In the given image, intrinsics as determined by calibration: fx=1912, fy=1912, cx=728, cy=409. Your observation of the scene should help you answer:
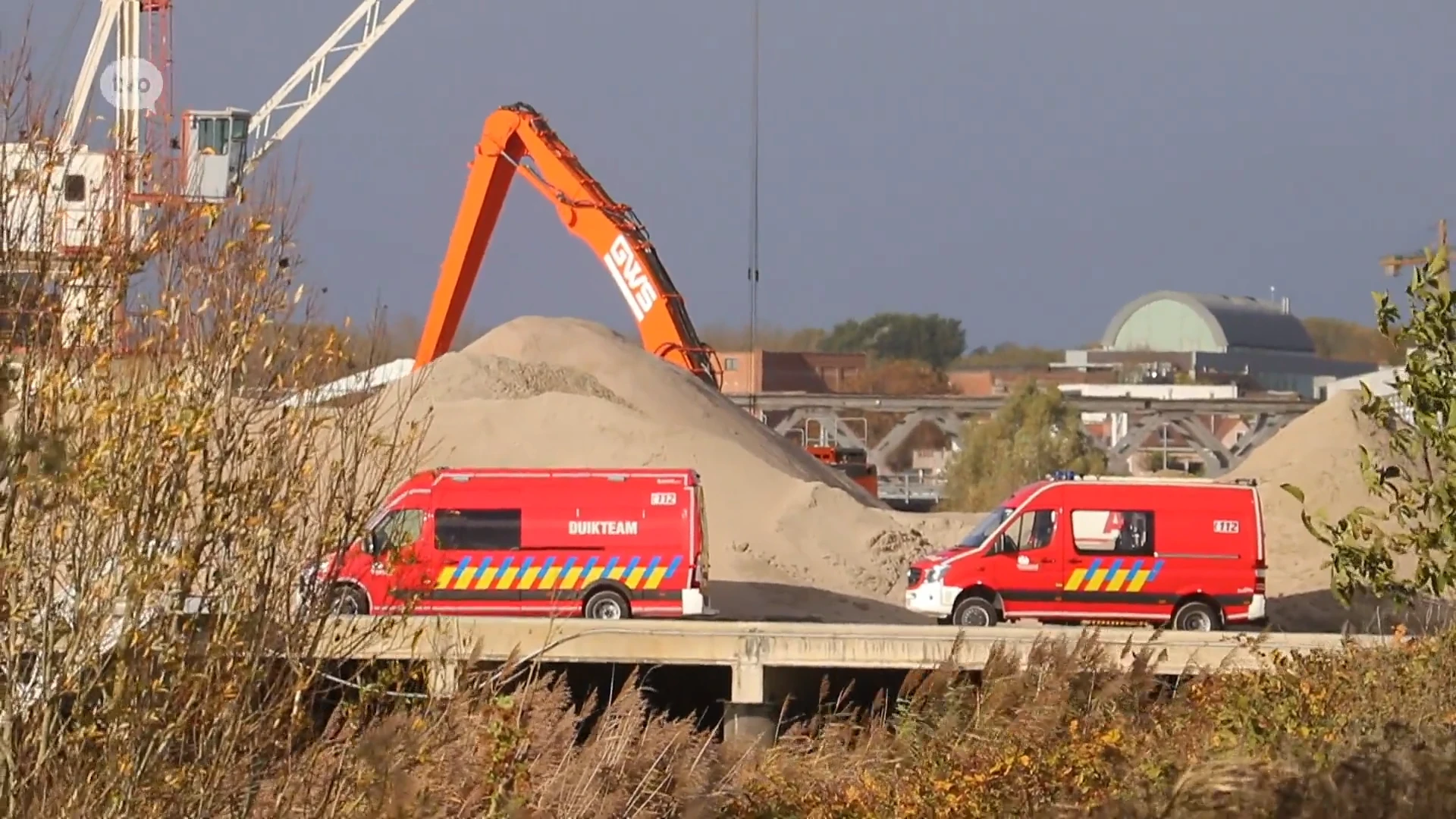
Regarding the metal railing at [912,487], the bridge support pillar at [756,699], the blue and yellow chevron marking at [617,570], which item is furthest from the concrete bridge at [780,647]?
the metal railing at [912,487]

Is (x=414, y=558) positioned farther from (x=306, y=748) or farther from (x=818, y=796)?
(x=818, y=796)

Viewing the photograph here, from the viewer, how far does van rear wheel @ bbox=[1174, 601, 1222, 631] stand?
77.3 feet

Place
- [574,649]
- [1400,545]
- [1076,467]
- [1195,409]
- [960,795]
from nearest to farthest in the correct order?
[1400,545] → [960,795] → [574,649] → [1076,467] → [1195,409]

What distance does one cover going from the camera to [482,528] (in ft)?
78.3

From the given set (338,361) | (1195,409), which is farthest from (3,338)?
(1195,409)

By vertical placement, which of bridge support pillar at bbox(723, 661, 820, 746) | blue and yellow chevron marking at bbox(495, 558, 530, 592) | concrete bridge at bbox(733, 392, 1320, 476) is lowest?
bridge support pillar at bbox(723, 661, 820, 746)

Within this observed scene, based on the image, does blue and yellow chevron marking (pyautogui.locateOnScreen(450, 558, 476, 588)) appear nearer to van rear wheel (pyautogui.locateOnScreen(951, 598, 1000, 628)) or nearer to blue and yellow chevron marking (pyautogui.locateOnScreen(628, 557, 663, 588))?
blue and yellow chevron marking (pyautogui.locateOnScreen(628, 557, 663, 588))

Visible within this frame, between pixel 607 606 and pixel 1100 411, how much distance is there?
1819 inches

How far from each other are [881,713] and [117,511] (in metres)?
10.9

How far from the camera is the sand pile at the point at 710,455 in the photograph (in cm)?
3022

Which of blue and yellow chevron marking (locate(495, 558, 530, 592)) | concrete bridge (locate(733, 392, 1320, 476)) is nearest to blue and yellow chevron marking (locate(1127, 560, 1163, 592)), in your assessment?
blue and yellow chevron marking (locate(495, 558, 530, 592))

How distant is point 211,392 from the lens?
7992mm

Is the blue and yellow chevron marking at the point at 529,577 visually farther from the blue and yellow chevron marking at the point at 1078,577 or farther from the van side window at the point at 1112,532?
the van side window at the point at 1112,532

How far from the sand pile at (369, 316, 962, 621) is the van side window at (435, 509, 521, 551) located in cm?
242
